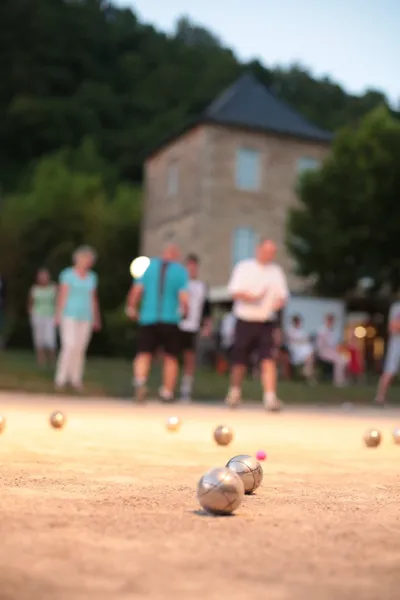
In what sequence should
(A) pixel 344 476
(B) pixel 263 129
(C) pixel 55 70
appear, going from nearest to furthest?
(A) pixel 344 476 → (B) pixel 263 129 → (C) pixel 55 70

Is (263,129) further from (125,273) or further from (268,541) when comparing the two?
(268,541)

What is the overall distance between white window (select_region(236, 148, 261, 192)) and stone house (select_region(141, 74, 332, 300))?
4 centimetres

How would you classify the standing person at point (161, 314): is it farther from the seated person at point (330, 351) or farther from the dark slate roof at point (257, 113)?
the dark slate roof at point (257, 113)

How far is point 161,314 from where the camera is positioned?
11.2 metres

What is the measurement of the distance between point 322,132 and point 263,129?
2988 mm

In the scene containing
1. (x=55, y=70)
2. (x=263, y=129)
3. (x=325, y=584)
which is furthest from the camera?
(x=55, y=70)

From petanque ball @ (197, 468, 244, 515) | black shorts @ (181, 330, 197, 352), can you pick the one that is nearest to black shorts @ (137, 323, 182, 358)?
black shorts @ (181, 330, 197, 352)

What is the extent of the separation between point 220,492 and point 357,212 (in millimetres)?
23454

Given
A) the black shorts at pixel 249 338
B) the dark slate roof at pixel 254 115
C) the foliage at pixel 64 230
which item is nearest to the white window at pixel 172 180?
the dark slate roof at pixel 254 115

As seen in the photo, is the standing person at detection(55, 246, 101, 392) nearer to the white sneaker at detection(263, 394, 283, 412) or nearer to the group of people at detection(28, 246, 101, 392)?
the group of people at detection(28, 246, 101, 392)

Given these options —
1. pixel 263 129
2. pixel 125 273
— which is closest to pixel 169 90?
pixel 125 273

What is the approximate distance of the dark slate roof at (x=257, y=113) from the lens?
33.8 metres

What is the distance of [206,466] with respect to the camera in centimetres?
534

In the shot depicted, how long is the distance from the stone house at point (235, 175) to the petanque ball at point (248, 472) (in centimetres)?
2848
